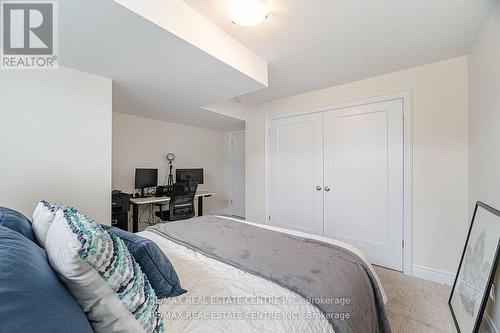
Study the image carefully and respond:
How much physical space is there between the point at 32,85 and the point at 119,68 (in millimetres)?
651

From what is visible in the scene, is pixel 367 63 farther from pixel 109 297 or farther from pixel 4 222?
pixel 4 222

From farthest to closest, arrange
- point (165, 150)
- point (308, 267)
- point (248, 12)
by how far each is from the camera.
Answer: point (165, 150) < point (248, 12) < point (308, 267)

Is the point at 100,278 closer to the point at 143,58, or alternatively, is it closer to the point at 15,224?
the point at 15,224

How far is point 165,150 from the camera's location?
14.0ft

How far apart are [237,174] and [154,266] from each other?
4.40 meters

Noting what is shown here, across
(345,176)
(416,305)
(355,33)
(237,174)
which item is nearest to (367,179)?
(345,176)

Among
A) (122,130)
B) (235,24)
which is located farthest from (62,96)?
(122,130)

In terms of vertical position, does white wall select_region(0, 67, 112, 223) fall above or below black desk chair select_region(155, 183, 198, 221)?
above

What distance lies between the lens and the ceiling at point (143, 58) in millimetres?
1332

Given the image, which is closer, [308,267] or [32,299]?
[32,299]

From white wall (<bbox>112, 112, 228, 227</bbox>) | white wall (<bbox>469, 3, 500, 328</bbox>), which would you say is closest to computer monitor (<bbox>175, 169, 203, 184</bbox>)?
white wall (<bbox>112, 112, 228, 227</bbox>)

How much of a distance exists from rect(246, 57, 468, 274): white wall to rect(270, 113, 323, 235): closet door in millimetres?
1030

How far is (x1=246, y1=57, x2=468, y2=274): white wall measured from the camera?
7.17ft

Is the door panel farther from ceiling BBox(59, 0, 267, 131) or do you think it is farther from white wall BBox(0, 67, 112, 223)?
white wall BBox(0, 67, 112, 223)
